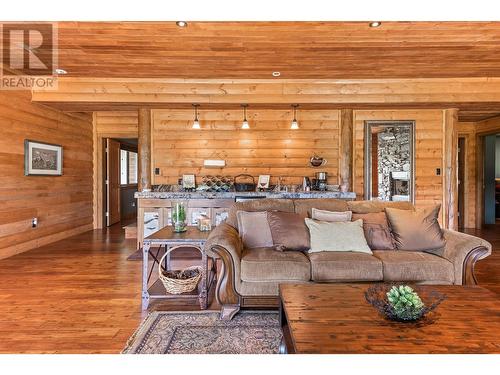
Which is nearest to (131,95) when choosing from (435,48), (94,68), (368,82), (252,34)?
(94,68)

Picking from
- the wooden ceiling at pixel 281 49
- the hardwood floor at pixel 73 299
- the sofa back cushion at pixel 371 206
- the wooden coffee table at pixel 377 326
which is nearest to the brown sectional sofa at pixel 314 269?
Answer: the hardwood floor at pixel 73 299

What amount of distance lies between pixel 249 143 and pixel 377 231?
3.35m

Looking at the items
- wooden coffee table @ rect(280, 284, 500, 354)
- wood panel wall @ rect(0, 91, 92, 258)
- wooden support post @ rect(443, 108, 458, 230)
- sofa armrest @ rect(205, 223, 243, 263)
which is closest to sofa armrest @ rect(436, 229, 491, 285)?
wooden coffee table @ rect(280, 284, 500, 354)

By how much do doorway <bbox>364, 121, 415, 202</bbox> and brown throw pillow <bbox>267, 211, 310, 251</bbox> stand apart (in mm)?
3225

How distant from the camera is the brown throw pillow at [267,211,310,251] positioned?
9.59ft

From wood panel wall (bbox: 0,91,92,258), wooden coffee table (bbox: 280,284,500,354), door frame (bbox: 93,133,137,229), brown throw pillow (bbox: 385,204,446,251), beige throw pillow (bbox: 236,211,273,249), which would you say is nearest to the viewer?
wooden coffee table (bbox: 280,284,500,354)

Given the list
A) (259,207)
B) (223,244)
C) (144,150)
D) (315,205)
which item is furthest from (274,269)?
(144,150)

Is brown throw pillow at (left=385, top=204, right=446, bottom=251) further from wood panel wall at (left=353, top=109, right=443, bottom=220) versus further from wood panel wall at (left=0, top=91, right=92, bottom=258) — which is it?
wood panel wall at (left=0, top=91, right=92, bottom=258)

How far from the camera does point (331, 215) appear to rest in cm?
313

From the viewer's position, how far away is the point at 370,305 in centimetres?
179

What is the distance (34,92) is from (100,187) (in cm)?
277

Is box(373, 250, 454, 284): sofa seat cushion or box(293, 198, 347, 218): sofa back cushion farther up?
box(293, 198, 347, 218): sofa back cushion

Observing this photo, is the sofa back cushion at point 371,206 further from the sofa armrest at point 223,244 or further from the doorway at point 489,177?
the doorway at point 489,177

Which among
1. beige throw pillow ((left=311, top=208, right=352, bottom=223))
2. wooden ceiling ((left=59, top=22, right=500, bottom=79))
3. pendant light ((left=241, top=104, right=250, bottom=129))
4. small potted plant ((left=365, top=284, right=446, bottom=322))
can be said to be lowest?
small potted plant ((left=365, top=284, right=446, bottom=322))
